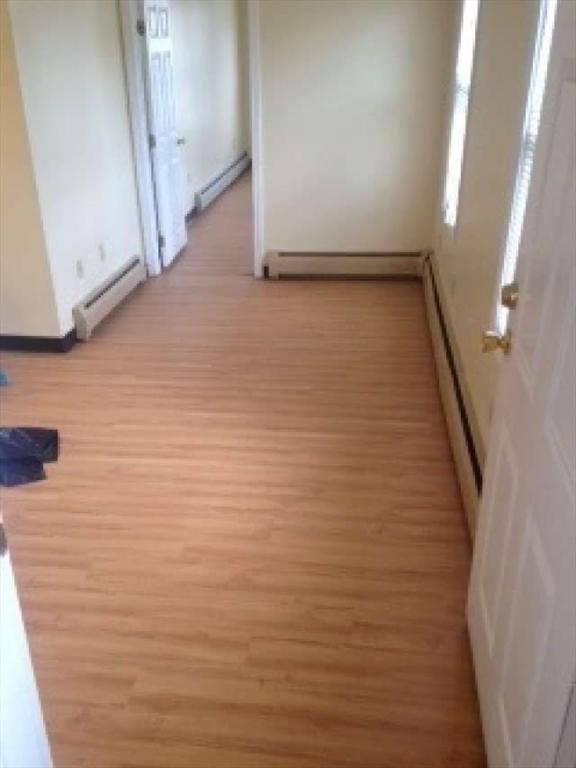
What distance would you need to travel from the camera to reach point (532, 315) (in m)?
1.40

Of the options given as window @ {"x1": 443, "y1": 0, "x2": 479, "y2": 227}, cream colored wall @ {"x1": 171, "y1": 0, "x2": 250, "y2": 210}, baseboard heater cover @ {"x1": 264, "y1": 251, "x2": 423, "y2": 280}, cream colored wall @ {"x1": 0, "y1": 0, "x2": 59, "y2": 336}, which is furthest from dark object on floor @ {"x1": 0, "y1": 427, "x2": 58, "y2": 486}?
cream colored wall @ {"x1": 171, "y1": 0, "x2": 250, "y2": 210}

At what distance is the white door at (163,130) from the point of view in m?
4.80

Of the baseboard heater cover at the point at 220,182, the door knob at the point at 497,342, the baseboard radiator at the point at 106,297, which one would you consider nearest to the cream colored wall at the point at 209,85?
the baseboard heater cover at the point at 220,182

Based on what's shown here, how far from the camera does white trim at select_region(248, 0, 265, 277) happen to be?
14.9 feet

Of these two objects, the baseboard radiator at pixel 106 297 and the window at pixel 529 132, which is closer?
the window at pixel 529 132

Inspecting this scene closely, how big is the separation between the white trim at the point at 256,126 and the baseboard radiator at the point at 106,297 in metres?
0.90

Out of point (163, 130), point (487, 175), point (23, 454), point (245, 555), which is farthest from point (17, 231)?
point (487, 175)

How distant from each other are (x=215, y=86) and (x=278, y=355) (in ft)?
15.4

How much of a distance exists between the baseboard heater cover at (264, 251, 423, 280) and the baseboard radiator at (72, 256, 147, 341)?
3.29ft

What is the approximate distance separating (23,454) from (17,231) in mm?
1441

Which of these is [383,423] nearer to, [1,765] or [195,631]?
[195,631]

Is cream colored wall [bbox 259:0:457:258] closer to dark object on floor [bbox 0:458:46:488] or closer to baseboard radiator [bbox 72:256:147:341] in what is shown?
baseboard radiator [bbox 72:256:147:341]

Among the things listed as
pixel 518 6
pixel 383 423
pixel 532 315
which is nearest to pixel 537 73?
pixel 518 6

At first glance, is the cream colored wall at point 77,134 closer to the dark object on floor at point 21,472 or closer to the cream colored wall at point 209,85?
the dark object on floor at point 21,472
